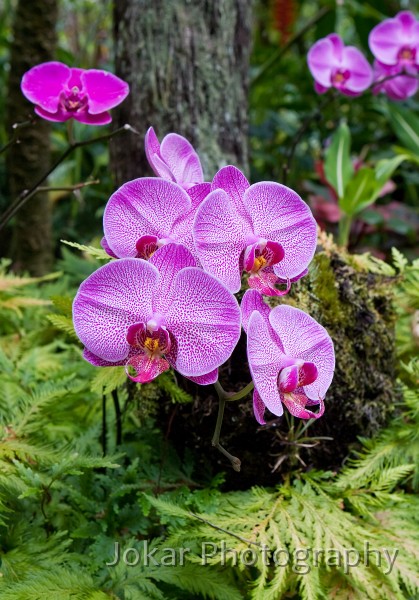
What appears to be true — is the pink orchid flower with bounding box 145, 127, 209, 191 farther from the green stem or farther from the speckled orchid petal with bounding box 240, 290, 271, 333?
the green stem

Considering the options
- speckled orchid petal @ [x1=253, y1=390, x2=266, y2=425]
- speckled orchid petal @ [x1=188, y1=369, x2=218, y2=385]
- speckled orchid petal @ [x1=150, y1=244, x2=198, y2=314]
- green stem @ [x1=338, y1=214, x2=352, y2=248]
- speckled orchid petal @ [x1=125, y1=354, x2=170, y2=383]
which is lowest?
green stem @ [x1=338, y1=214, x2=352, y2=248]

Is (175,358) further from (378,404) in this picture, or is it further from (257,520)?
(378,404)

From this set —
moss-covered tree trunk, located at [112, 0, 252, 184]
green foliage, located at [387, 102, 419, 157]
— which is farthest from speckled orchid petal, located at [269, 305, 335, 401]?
green foliage, located at [387, 102, 419, 157]

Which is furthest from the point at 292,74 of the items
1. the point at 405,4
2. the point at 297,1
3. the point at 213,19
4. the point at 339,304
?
the point at 339,304

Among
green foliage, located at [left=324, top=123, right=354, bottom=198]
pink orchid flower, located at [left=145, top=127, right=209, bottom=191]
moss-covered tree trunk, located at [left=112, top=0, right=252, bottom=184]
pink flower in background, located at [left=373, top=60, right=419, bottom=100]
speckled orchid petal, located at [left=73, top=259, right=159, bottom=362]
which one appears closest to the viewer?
speckled orchid petal, located at [left=73, top=259, right=159, bottom=362]

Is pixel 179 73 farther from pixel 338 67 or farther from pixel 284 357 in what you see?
pixel 284 357

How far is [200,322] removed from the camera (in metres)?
0.63

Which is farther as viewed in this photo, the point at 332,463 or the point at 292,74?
the point at 292,74

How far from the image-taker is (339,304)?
43.4 inches

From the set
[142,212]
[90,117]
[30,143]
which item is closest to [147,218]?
[142,212]

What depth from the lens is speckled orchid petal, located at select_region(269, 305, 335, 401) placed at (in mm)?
695

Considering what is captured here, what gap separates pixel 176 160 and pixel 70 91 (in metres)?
0.29

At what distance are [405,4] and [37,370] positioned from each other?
4.20m

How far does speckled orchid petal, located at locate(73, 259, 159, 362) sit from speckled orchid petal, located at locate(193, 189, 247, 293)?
8 centimetres
